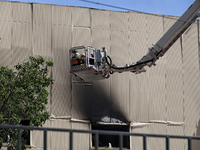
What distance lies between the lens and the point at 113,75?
1246 inches

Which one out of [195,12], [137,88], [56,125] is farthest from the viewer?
[137,88]

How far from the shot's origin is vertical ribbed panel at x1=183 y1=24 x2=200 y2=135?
109 feet

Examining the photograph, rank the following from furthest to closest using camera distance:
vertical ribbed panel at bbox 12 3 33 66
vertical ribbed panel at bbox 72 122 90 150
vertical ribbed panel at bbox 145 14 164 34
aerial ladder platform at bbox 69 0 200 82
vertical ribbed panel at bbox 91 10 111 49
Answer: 1. vertical ribbed panel at bbox 145 14 164 34
2. vertical ribbed panel at bbox 91 10 111 49
3. vertical ribbed panel at bbox 12 3 33 66
4. vertical ribbed panel at bbox 72 122 90 150
5. aerial ladder platform at bbox 69 0 200 82

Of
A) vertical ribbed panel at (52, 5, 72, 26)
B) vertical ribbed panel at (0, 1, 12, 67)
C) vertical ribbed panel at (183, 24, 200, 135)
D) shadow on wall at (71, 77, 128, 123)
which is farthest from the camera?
vertical ribbed panel at (183, 24, 200, 135)

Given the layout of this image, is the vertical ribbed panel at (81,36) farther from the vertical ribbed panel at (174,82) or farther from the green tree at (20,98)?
the green tree at (20,98)

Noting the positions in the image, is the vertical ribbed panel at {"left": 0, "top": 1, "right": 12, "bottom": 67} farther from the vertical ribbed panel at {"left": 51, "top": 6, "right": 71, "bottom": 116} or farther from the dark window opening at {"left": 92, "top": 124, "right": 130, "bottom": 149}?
the dark window opening at {"left": 92, "top": 124, "right": 130, "bottom": 149}

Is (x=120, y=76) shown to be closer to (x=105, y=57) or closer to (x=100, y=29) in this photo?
(x=100, y=29)

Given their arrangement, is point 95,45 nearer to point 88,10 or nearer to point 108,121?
point 88,10

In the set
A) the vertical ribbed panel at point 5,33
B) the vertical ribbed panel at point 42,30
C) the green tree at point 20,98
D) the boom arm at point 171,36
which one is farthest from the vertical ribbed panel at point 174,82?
the vertical ribbed panel at point 5,33

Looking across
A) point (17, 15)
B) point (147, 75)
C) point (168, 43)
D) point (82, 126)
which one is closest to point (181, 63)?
point (147, 75)

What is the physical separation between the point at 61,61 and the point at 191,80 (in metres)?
10.8

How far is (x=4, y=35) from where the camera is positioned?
29.9 m

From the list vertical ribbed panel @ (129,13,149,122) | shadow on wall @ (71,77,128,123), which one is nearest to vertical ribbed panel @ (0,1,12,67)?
shadow on wall @ (71,77,128,123)

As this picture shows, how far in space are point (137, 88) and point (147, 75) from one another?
140 cm
